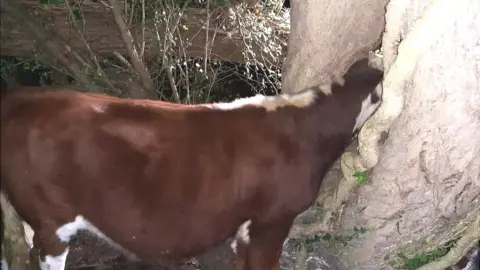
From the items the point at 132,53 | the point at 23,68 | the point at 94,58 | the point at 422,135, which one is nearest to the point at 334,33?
the point at 422,135

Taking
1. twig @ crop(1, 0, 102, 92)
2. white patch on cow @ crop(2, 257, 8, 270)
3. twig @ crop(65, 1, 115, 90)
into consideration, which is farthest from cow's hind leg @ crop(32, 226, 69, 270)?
twig @ crop(65, 1, 115, 90)

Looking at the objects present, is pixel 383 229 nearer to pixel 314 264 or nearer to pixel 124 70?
pixel 314 264

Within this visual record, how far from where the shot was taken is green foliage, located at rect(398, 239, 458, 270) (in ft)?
6.61

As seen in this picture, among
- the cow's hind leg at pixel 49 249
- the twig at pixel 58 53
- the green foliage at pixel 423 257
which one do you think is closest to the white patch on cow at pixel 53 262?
the cow's hind leg at pixel 49 249

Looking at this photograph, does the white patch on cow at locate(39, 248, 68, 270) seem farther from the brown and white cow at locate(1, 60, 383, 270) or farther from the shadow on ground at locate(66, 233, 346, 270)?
the shadow on ground at locate(66, 233, 346, 270)

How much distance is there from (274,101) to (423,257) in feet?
3.05

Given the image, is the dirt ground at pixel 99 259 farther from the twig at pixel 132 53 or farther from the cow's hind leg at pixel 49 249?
the twig at pixel 132 53

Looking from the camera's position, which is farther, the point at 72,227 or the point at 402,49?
the point at 402,49

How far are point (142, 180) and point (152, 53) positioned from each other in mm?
1173

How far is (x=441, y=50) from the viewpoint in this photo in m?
1.74

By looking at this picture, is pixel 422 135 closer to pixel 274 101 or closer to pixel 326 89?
pixel 326 89

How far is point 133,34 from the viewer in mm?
2348

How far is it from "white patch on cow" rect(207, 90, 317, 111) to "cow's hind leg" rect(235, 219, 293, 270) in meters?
0.30

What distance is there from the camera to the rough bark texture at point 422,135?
5.56ft
